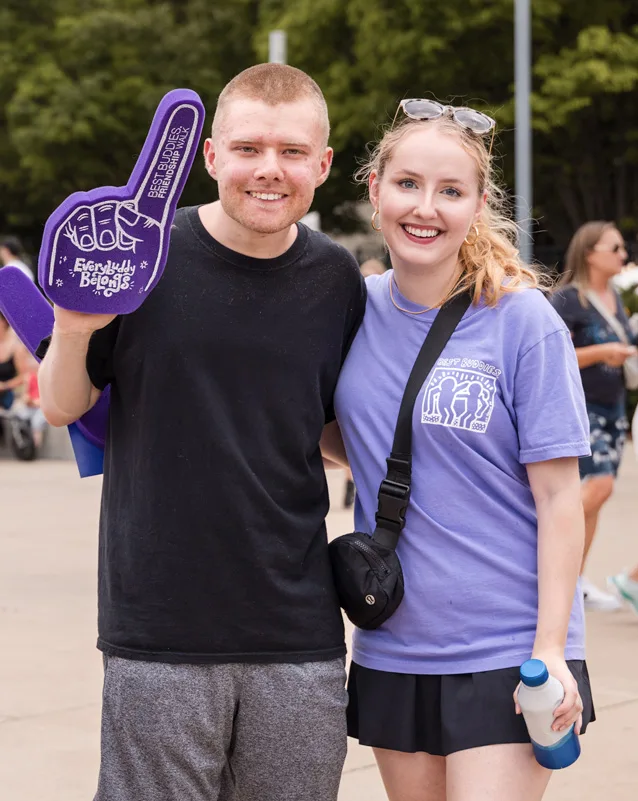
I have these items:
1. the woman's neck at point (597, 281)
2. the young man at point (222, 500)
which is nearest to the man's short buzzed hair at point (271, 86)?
the young man at point (222, 500)

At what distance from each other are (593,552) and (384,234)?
617 cm

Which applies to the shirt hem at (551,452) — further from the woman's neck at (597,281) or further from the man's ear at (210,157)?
the woman's neck at (597,281)

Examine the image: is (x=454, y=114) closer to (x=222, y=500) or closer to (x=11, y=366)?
(x=222, y=500)

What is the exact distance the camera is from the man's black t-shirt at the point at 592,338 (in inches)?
296

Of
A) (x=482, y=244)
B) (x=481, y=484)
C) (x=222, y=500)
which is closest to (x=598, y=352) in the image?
(x=482, y=244)

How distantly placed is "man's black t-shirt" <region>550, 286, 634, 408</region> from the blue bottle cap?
4823 mm

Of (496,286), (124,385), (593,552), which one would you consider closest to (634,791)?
(496,286)

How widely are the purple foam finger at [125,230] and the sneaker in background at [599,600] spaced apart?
5169 mm

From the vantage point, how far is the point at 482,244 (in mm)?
3092

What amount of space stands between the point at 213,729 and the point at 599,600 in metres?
4.98

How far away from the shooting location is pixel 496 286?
2938 mm

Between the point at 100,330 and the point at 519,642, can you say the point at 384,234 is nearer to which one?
the point at 100,330

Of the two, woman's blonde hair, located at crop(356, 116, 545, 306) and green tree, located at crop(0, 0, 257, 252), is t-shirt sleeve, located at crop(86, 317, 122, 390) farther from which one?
green tree, located at crop(0, 0, 257, 252)

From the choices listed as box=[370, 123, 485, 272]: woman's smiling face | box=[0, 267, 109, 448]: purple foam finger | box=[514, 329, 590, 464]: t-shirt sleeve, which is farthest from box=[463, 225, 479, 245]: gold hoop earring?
box=[0, 267, 109, 448]: purple foam finger
